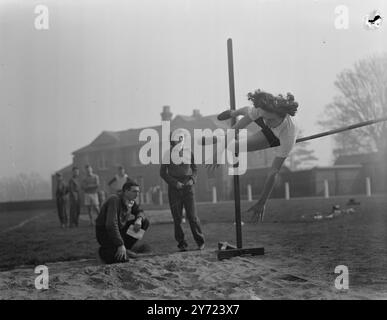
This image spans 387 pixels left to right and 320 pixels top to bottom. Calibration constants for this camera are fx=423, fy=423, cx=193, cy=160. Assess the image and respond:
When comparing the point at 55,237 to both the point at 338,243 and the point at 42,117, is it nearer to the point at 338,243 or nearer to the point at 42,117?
the point at 42,117

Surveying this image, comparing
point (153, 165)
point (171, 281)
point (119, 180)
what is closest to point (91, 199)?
point (119, 180)

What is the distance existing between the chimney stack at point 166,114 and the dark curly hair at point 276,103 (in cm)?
118

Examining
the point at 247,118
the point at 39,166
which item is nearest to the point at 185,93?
the point at 247,118

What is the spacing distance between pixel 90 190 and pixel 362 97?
17.5 ft

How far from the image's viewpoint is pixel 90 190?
7629 millimetres

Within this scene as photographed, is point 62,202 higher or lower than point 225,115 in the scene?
lower

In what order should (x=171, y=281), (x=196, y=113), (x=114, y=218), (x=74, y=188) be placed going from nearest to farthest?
(x=171, y=281) → (x=114, y=218) → (x=196, y=113) → (x=74, y=188)

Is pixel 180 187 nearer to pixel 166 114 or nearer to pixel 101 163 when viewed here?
pixel 166 114

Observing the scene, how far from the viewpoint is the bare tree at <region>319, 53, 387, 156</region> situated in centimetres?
510

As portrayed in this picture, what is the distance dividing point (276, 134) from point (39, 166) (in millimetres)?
2919

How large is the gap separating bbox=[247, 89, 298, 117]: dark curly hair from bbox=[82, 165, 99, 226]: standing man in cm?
424

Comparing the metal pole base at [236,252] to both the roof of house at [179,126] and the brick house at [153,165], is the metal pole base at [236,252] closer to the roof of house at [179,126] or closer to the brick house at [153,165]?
the brick house at [153,165]

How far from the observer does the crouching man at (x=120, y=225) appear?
4176 mm

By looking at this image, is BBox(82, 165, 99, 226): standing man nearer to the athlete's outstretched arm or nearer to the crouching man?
the crouching man
